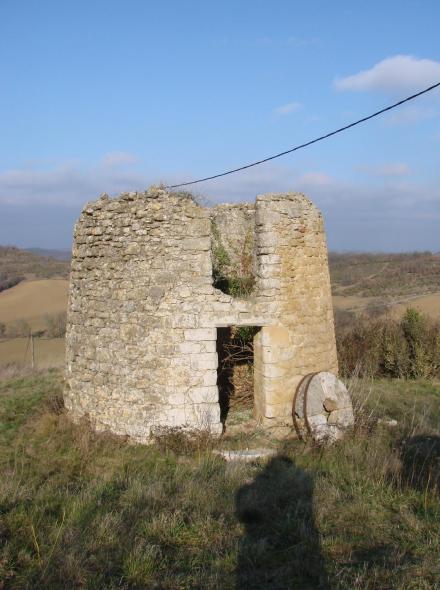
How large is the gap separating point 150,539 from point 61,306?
3469 cm

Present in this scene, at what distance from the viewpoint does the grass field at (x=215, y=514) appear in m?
3.74

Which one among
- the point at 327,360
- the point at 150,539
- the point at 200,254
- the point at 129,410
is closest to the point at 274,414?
the point at 327,360

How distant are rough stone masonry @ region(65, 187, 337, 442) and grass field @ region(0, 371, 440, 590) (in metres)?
0.50

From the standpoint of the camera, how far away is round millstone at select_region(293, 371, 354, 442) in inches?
272

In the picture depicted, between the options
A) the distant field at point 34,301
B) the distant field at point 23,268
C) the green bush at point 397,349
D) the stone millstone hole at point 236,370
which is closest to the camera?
the stone millstone hole at point 236,370

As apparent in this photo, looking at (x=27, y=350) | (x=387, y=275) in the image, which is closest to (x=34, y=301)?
(x=27, y=350)

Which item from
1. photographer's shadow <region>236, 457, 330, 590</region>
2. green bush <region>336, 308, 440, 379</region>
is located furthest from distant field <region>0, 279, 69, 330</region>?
photographer's shadow <region>236, 457, 330, 590</region>

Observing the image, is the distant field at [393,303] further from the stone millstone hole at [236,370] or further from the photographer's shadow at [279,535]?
the photographer's shadow at [279,535]

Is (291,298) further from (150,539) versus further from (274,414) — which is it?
(150,539)

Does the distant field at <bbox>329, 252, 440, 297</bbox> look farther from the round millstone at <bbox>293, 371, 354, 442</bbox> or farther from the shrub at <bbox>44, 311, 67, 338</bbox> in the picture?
the round millstone at <bbox>293, 371, 354, 442</bbox>

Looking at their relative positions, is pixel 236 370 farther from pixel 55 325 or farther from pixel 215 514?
pixel 55 325

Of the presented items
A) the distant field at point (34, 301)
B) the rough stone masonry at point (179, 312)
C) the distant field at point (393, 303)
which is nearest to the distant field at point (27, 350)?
the distant field at point (34, 301)

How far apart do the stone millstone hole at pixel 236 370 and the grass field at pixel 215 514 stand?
90.9 inches

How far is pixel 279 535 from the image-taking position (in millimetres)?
4426
